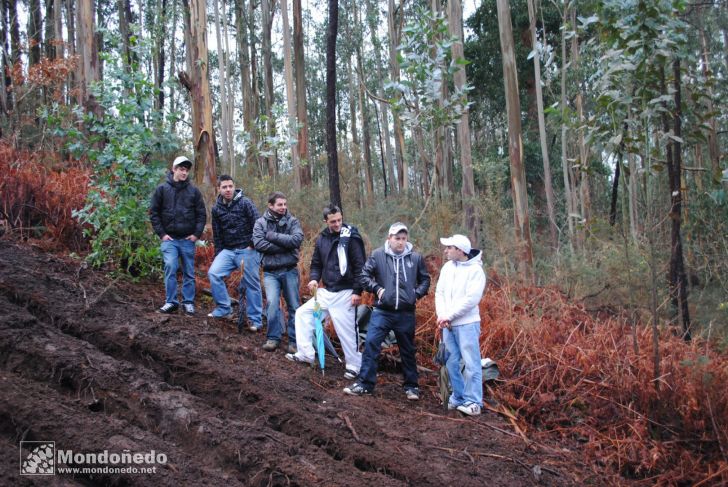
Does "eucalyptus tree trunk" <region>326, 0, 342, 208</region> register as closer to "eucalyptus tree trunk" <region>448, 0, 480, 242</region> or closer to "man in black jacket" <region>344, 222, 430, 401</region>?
"eucalyptus tree trunk" <region>448, 0, 480, 242</region>

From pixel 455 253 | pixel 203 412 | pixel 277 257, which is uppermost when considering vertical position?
pixel 277 257

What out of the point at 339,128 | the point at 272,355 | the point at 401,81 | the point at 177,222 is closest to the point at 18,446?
the point at 272,355

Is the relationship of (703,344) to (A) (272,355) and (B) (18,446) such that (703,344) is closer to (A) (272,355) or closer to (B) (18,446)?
(A) (272,355)

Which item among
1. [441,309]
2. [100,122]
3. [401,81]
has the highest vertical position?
[401,81]

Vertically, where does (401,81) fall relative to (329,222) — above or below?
above

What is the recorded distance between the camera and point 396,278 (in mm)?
6234

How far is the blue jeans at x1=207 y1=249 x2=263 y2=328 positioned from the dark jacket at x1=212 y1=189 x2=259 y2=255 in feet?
0.30

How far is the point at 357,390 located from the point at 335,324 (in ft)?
2.91

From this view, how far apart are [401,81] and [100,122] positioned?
4498 millimetres

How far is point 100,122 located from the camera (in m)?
8.18

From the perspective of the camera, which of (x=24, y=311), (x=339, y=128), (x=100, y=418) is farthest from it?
(x=339, y=128)

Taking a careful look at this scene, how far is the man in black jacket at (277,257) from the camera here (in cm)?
684

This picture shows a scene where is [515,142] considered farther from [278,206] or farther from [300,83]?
[300,83]

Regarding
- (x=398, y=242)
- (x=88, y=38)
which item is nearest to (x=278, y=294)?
(x=398, y=242)
